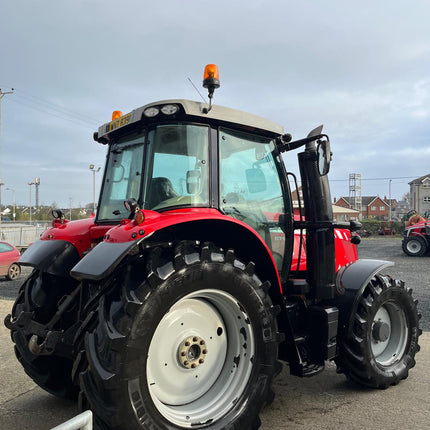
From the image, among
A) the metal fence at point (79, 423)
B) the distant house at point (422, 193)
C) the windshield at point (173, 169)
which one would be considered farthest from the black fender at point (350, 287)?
the distant house at point (422, 193)

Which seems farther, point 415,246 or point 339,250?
point 415,246

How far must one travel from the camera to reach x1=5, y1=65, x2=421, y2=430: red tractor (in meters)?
2.39

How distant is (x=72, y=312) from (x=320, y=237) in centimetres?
213

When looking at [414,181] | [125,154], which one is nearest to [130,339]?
[125,154]

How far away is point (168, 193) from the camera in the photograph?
3.01m

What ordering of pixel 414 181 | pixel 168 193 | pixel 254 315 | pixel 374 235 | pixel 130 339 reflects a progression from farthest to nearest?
1. pixel 414 181
2. pixel 374 235
3. pixel 168 193
4. pixel 254 315
5. pixel 130 339

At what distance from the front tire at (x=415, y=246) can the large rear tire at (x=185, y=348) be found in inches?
725

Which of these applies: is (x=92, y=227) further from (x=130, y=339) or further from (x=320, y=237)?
(x=320, y=237)

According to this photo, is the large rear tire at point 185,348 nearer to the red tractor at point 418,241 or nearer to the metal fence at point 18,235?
the red tractor at point 418,241

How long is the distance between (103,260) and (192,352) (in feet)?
2.89

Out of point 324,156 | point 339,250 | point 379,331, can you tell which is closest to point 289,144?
point 324,156

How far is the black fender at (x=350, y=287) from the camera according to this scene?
11.9ft

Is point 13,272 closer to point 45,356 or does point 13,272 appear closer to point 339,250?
point 45,356

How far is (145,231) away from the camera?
245 cm
